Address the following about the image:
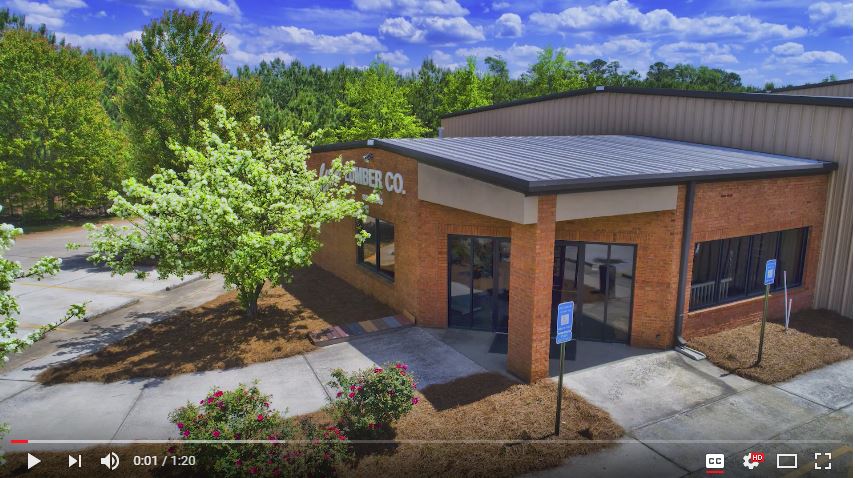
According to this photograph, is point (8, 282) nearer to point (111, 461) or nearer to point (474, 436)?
point (111, 461)

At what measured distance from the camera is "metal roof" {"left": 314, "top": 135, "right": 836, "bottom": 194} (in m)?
10.9

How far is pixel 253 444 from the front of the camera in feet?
26.8

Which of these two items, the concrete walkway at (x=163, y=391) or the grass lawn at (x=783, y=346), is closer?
the concrete walkway at (x=163, y=391)

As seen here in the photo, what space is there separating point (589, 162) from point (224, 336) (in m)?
9.82

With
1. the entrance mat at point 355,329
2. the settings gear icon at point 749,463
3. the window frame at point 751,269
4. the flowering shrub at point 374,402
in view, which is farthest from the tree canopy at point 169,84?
the settings gear icon at point 749,463

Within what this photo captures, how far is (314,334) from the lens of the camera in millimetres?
14266

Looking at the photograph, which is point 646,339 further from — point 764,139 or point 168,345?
point 168,345

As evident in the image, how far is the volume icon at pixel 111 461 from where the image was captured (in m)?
8.65

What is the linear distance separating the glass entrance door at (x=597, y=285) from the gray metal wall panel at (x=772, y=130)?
641 cm

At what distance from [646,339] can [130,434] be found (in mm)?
10885

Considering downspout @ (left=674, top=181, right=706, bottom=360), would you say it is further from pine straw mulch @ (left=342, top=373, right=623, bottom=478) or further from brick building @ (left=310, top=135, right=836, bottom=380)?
pine straw mulch @ (left=342, top=373, right=623, bottom=478)

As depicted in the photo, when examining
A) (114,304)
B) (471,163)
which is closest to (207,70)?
(114,304)

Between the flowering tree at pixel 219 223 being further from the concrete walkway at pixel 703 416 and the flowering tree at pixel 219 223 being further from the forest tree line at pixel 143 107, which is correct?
the concrete walkway at pixel 703 416

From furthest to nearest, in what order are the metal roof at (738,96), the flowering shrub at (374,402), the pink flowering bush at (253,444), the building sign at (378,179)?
the building sign at (378,179) → the metal roof at (738,96) → the flowering shrub at (374,402) → the pink flowering bush at (253,444)
